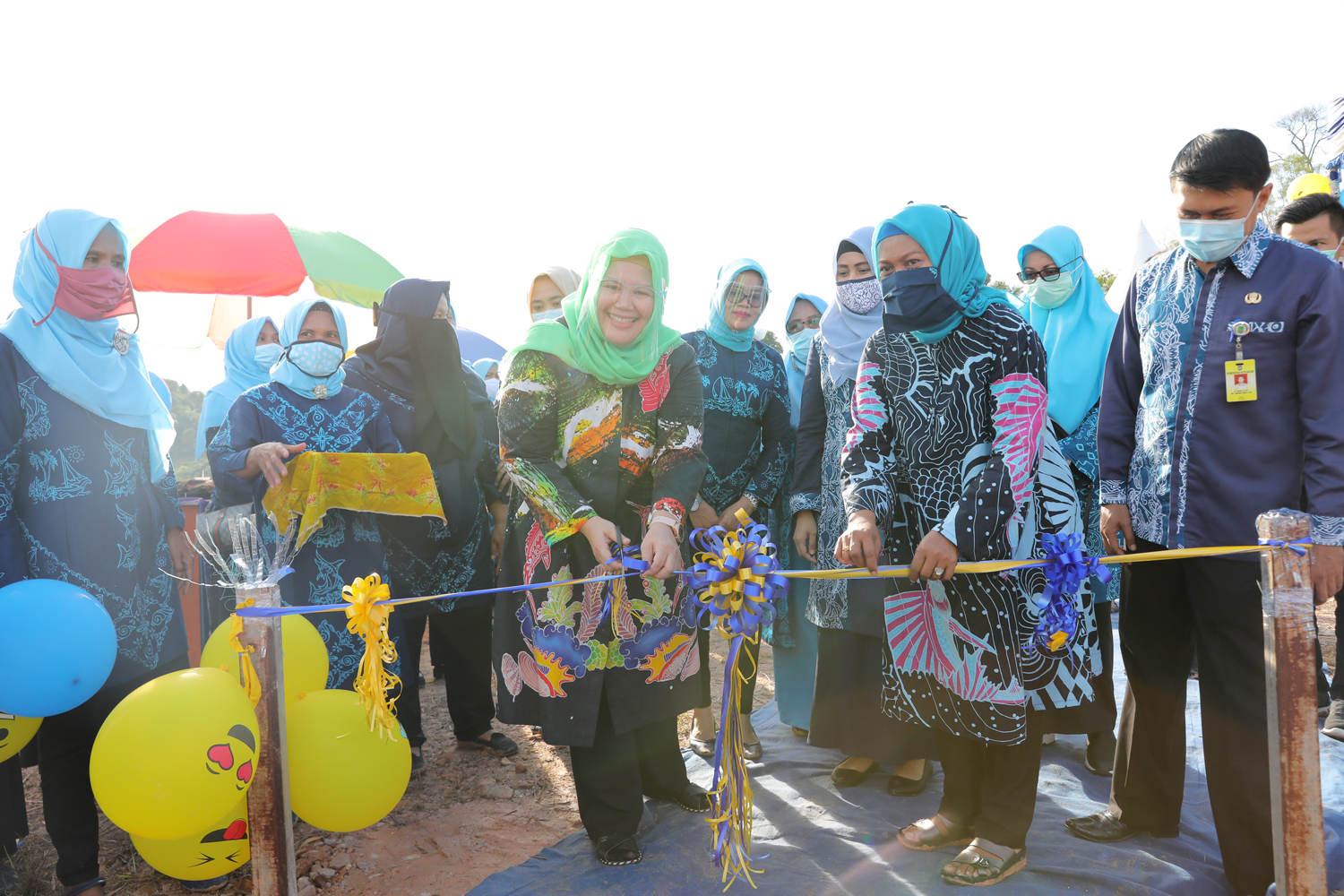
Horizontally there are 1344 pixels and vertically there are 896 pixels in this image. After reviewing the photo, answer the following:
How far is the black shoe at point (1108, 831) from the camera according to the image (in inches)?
103

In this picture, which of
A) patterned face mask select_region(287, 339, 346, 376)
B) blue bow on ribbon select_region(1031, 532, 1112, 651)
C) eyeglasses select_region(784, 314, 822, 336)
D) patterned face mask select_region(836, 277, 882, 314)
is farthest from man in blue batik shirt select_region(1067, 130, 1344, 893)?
patterned face mask select_region(287, 339, 346, 376)

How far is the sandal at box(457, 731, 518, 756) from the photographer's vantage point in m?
3.94

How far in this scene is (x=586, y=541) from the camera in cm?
260

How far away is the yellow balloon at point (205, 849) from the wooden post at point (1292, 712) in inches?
104

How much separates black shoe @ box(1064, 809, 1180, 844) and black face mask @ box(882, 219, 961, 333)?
1.73 m

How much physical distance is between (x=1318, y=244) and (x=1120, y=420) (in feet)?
10.1

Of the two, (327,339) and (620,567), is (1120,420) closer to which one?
(620,567)

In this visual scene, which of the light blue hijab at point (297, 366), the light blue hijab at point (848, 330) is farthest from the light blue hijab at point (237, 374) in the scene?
the light blue hijab at point (848, 330)

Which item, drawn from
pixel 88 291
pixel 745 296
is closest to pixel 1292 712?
pixel 745 296

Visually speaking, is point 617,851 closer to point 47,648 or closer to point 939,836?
point 939,836

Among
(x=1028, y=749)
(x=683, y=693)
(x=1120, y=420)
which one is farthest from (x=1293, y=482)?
(x=683, y=693)

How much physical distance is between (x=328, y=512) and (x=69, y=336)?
1058 millimetres

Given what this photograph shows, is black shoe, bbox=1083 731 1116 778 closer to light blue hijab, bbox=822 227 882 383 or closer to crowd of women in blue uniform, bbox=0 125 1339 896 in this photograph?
crowd of women in blue uniform, bbox=0 125 1339 896

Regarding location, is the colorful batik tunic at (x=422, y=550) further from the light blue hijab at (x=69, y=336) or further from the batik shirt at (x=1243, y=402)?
the batik shirt at (x=1243, y=402)
